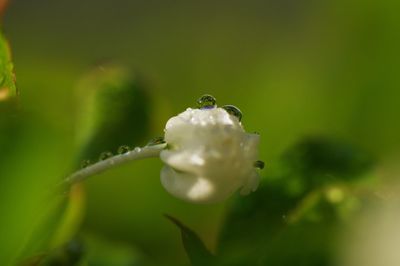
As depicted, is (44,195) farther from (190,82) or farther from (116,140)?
(190,82)

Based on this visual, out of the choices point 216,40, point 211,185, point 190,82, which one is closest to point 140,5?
A: point 216,40

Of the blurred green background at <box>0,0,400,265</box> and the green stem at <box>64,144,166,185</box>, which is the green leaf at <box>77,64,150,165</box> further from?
the green stem at <box>64,144,166,185</box>

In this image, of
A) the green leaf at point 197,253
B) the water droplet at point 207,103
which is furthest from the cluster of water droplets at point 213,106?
the green leaf at point 197,253

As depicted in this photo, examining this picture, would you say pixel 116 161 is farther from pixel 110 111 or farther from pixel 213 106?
pixel 110 111

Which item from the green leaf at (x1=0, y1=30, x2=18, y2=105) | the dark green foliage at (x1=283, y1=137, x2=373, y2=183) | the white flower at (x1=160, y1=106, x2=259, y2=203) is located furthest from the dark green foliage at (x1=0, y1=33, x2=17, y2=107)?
the dark green foliage at (x1=283, y1=137, x2=373, y2=183)

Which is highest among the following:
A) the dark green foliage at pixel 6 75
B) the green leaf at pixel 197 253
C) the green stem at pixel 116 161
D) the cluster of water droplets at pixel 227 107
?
the dark green foliage at pixel 6 75

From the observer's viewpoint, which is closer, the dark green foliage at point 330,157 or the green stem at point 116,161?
the green stem at point 116,161

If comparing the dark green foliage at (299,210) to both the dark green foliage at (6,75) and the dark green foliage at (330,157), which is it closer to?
the dark green foliage at (330,157)
